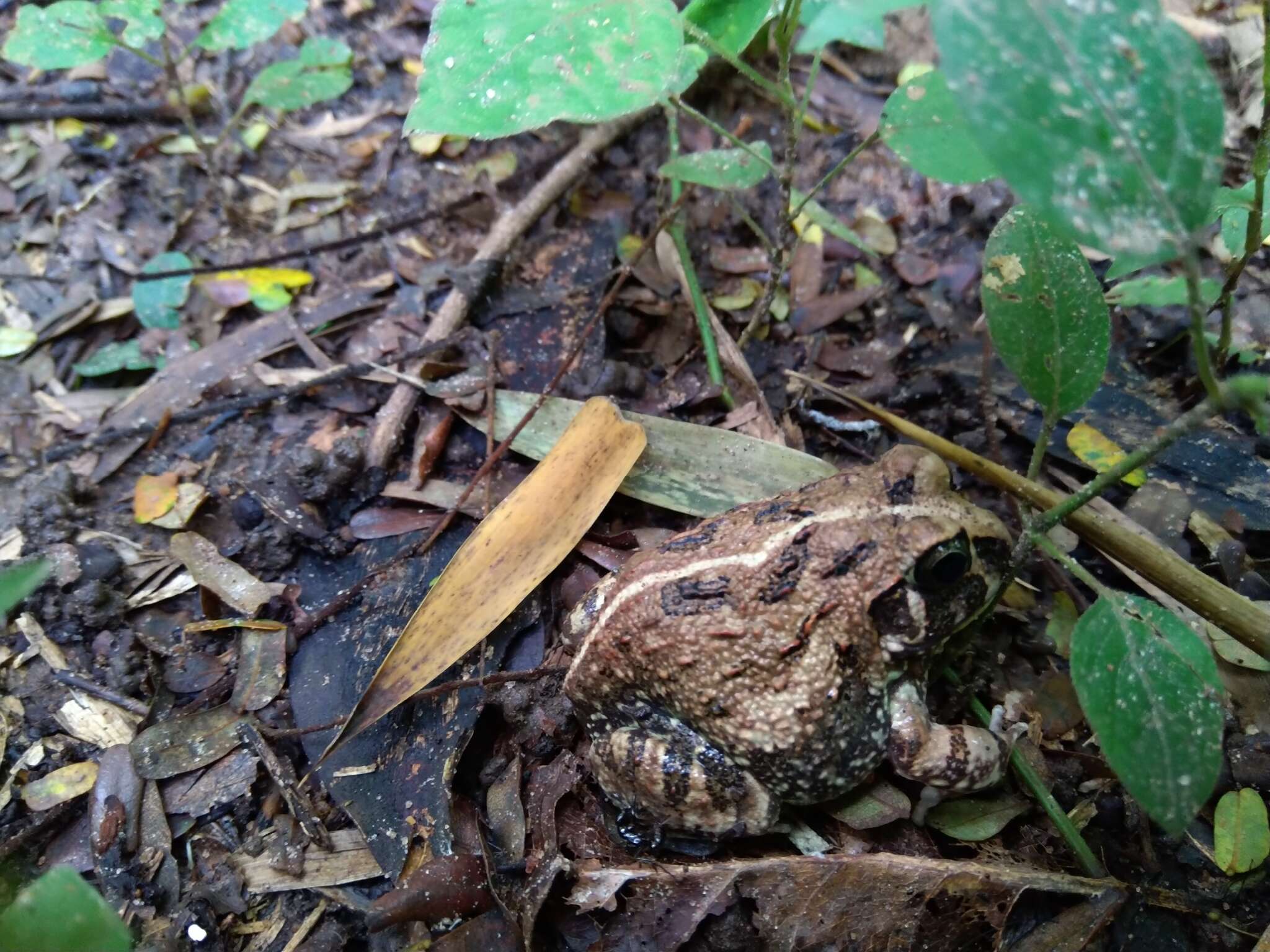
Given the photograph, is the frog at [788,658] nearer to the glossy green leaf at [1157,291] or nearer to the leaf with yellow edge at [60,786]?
the glossy green leaf at [1157,291]

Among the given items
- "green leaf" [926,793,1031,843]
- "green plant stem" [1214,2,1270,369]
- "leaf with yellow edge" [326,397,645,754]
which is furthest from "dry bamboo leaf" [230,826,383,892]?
"green plant stem" [1214,2,1270,369]

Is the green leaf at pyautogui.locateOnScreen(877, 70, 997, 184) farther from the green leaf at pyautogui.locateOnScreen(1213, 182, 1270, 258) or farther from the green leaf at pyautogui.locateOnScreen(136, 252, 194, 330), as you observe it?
the green leaf at pyautogui.locateOnScreen(136, 252, 194, 330)

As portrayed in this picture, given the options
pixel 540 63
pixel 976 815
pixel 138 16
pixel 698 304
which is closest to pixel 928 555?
pixel 976 815

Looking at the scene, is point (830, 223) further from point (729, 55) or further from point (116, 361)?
point (116, 361)

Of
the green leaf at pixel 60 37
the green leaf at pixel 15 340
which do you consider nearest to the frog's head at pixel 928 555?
the green leaf at pixel 60 37

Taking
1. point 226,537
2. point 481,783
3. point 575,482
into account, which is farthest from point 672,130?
point 481,783

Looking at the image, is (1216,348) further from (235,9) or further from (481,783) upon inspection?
(235,9)
